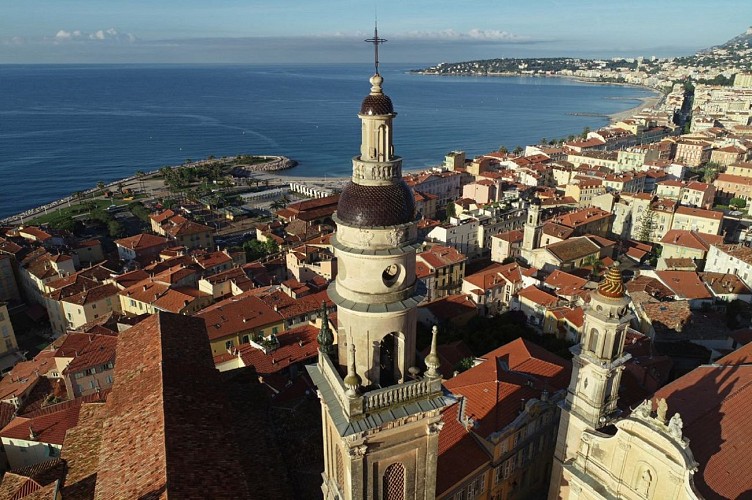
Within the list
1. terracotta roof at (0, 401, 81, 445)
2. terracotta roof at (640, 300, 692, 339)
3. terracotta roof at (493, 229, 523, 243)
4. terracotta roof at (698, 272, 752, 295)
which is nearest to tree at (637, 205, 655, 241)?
terracotta roof at (493, 229, 523, 243)

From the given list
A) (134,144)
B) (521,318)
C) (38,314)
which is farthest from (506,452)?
(134,144)

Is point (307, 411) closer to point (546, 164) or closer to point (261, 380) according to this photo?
point (261, 380)

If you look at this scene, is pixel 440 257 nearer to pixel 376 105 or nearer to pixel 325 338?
pixel 325 338

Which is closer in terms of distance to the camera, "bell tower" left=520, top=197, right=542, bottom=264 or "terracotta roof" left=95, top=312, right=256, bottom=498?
"terracotta roof" left=95, top=312, right=256, bottom=498

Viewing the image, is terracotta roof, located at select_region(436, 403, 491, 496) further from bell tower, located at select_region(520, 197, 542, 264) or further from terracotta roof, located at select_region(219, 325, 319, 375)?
bell tower, located at select_region(520, 197, 542, 264)

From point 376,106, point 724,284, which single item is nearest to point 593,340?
point 376,106
